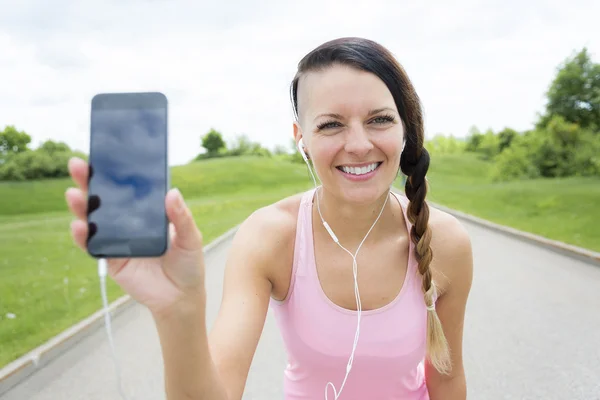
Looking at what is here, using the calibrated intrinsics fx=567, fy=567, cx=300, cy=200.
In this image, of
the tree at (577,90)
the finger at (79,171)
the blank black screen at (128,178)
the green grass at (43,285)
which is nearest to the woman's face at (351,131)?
the blank black screen at (128,178)

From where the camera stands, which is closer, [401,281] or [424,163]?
[401,281]

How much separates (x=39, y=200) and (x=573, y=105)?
4468 cm

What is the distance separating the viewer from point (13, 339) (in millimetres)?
5664

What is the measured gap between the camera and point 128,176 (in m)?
1.26

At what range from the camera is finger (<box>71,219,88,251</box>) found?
47.1 inches

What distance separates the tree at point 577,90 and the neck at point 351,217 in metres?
53.8

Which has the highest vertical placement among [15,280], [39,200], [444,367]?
[444,367]

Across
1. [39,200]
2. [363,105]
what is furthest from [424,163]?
[39,200]

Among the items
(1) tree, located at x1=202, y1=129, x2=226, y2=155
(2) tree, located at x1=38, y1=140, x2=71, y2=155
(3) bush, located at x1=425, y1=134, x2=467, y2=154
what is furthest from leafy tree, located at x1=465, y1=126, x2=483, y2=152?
(2) tree, located at x1=38, y1=140, x2=71, y2=155

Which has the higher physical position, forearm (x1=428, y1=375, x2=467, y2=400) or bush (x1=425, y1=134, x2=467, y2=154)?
forearm (x1=428, y1=375, x2=467, y2=400)

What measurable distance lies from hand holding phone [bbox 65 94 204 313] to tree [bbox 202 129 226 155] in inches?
3892

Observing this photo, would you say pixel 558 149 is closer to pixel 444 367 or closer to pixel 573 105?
pixel 573 105

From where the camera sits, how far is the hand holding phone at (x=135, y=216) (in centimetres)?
121

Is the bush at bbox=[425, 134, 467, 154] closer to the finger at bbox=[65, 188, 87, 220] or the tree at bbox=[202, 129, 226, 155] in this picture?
the tree at bbox=[202, 129, 226, 155]
